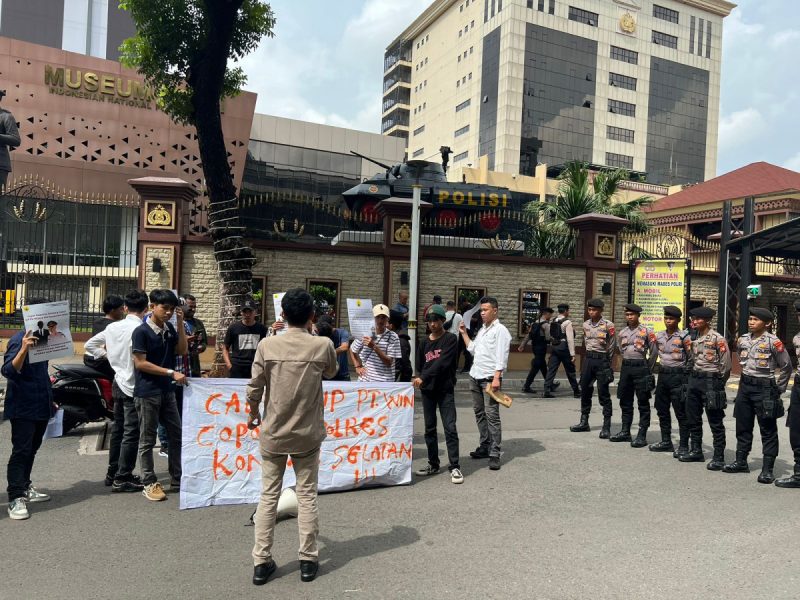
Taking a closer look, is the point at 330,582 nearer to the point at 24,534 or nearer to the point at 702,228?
the point at 24,534

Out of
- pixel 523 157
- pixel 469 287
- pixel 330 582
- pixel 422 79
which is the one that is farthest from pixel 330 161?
pixel 422 79

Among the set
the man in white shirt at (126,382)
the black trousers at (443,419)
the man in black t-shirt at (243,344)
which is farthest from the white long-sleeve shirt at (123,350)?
the black trousers at (443,419)

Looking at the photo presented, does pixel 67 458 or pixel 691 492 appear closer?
pixel 691 492

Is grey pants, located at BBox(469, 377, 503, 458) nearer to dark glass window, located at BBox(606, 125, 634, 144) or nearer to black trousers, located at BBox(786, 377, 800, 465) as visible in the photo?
black trousers, located at BBox(786, 377, 800, 465)

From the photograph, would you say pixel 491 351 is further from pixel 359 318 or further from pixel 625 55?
pixel 625 55

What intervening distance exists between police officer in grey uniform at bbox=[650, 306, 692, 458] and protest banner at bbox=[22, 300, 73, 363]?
6.70 meters

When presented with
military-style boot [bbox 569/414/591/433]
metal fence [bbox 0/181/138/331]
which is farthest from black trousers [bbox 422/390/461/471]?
metal fence [bbox 0/181/138/331]

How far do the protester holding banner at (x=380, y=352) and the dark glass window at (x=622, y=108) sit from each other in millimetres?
79874

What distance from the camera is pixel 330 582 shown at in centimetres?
393

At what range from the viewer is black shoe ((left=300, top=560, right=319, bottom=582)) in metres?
3.94

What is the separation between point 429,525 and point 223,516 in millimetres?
1691

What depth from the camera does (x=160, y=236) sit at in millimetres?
14508

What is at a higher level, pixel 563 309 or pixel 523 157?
pixel 523 157

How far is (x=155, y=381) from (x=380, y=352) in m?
2.39
